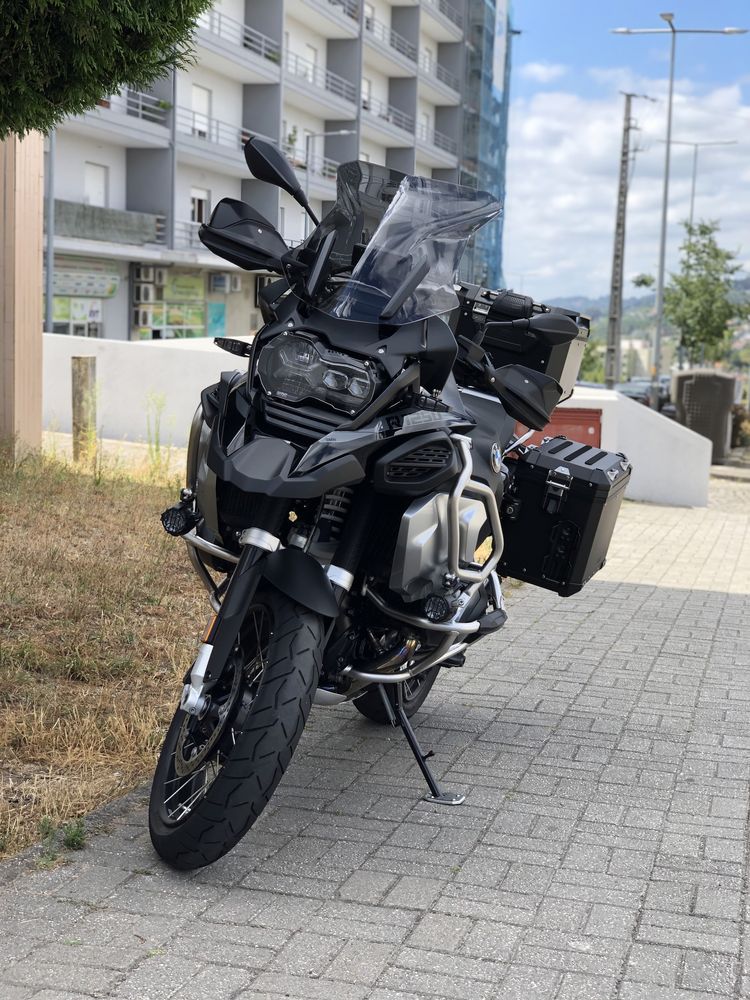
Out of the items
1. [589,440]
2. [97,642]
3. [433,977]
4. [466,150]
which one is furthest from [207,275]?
[433,977]

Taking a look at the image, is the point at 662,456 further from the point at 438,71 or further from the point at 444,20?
the point at 438,71

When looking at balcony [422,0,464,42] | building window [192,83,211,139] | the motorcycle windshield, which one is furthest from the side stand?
balcony [422,0,464,42]

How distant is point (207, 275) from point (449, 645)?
43.2 metres

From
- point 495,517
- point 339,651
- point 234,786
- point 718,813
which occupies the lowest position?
point 718,813

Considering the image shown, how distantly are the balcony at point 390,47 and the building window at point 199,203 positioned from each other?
13787 millimetres

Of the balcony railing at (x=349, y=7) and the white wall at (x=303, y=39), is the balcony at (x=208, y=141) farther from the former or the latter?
the balcony railing at (x=349, y=7)

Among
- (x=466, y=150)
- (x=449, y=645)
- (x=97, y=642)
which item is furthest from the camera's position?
(x=466, y=150)

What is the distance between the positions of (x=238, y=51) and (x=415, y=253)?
41.5 metres

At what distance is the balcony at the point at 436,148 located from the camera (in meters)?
61.9

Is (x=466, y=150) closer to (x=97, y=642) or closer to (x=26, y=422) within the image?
(x=26, y=422)

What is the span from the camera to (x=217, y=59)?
42438 millimetres

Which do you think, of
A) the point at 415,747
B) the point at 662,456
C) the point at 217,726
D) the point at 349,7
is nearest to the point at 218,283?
the point at 349,7

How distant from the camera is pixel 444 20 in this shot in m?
61.8

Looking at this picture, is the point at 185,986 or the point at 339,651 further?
the point at 339,651
